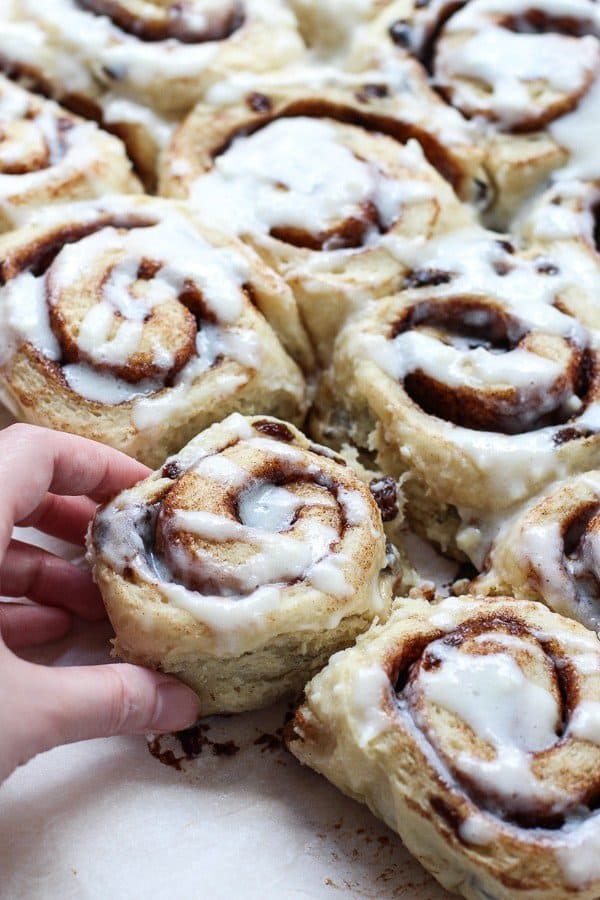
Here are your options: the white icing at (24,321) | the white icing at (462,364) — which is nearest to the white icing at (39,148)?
the white icing at (24,321)

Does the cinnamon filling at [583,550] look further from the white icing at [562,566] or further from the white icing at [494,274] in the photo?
the white icing at [494,274]

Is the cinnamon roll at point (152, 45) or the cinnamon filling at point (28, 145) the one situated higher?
the cinnamon roll at point (152, 45)

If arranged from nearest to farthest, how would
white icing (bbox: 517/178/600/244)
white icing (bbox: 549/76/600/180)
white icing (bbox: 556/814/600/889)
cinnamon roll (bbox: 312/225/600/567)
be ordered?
white icing (bbox: 556/814/600/889) → cinnamon roll (bbox: 312/225/600/567) → white icing (bbox: 517/178/600/244) → white icing (bbox: 549/76/600/180)

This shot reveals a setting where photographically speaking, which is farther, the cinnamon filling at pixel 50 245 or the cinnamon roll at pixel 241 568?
the cinnamon filling at pixel 50 245

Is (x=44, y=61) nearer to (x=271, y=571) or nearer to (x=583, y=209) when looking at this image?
(x=583, y=209)

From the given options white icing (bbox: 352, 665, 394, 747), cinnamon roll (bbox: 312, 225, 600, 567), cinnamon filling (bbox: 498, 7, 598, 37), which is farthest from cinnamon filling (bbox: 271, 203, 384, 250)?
white icing (bbox: 352, 665, 394, 747)

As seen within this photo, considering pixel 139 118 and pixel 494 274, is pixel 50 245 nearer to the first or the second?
pixel 139 118

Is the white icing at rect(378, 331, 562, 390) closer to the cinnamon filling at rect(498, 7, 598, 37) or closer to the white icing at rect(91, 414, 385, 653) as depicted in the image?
the white icing at rect(91, 414, 385, 653)
